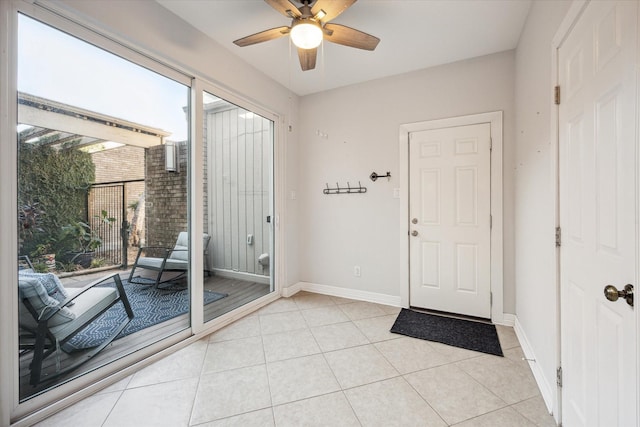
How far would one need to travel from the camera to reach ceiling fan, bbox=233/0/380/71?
67.4 inches

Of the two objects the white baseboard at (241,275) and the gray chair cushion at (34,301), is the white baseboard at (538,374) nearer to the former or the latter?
the white baseboard at (241,275)

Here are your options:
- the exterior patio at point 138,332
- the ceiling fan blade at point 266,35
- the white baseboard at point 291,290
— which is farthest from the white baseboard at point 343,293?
the ceiling fan blade at point 266,35

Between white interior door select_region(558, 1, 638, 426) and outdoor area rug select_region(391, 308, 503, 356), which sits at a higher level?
white interior door select_region(558, 1, 638, 426)

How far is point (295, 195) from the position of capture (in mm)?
3707

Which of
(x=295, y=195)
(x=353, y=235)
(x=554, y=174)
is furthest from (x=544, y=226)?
(x=295, y=195)

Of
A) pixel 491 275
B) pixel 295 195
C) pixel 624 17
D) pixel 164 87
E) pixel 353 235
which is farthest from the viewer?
pixel 295 195

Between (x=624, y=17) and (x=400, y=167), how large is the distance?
2.20 m

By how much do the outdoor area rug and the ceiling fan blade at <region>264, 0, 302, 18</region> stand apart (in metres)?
2.71

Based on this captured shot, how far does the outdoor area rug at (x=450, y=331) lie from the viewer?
2.33m

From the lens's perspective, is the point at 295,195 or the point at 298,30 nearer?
the point at 298,30

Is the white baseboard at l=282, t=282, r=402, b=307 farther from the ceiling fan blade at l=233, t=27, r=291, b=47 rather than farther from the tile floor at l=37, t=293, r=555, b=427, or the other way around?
the ceiling fan blade at l=233, t=27, r=291, b=47

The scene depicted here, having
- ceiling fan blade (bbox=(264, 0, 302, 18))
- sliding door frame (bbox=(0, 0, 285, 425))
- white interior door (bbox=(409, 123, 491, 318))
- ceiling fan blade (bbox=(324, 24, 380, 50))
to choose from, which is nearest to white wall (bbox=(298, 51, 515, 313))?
white interior door (bbox=(409, 123, 491, 318))

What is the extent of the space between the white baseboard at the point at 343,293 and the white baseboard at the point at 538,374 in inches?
45.8

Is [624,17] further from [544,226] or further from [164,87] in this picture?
[164,87]
